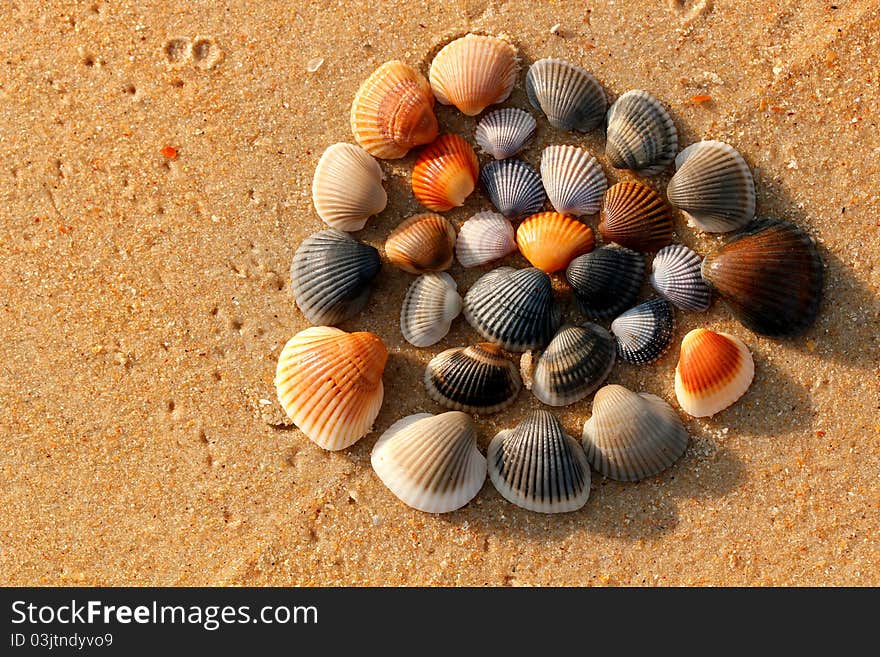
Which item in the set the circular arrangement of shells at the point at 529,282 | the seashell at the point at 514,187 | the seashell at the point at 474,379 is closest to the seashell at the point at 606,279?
the circular arrangement of shells at the point at 529,282

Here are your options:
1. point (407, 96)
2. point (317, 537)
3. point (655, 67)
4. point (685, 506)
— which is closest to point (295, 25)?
point (407, 96)

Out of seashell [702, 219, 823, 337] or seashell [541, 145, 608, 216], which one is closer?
seashell [702, 219, 823, 337]

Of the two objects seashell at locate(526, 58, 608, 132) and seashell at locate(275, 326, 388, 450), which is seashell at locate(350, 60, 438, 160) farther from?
seashell at locate(275, 326, 388, 450)

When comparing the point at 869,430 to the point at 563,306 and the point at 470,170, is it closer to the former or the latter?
the point at 563,306

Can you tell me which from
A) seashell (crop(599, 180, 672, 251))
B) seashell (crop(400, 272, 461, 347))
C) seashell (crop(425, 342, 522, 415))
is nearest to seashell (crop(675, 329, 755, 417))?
seashell (crop(599, 180, 672, 251))

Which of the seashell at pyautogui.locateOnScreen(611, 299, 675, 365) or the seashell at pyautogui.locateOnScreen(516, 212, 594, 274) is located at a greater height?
the seashell at pyautogui.locateOnScreen(516, 212, 594, 274)

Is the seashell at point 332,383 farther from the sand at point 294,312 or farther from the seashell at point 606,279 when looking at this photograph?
the seashell at point 606,279

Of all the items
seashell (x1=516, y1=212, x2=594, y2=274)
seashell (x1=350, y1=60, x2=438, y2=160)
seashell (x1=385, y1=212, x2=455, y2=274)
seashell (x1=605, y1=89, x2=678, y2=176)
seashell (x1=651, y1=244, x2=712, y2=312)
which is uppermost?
seashell (x1=350, y1=60, x2=438, y2=160)
